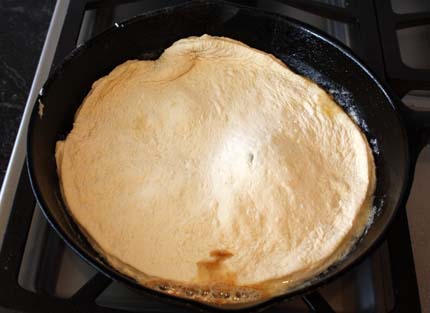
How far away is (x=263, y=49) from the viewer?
3.11 ft

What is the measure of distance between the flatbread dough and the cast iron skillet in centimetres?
2

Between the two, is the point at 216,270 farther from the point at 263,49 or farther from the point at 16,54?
the point at 16,54

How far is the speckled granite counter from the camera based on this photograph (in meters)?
0.92

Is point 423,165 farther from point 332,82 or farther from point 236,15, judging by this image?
point 236,15

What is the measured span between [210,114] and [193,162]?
0.11 meters

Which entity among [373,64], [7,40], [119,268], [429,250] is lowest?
[429,250]

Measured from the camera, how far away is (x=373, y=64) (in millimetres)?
905

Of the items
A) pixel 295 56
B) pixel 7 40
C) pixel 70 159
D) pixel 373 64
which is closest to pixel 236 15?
pixel 295 56

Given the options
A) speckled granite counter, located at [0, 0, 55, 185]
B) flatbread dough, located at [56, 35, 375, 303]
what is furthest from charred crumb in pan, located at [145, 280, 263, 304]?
speckled granite counter, located at [0, 0, 55, 185]

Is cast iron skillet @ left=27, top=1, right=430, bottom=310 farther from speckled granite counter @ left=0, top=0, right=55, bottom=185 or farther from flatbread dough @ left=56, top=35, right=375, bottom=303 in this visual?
speckled granite counter @ left=0, top=0, right=55, bottom=185

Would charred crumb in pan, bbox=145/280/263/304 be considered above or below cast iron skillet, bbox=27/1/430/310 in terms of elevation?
below

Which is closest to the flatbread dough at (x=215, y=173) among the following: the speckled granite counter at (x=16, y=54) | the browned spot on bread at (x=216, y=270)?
the browned spot on bread at (x=216, y=270)

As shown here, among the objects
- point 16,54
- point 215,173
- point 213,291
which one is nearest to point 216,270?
point 213,291

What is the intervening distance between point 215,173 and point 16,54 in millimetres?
550
